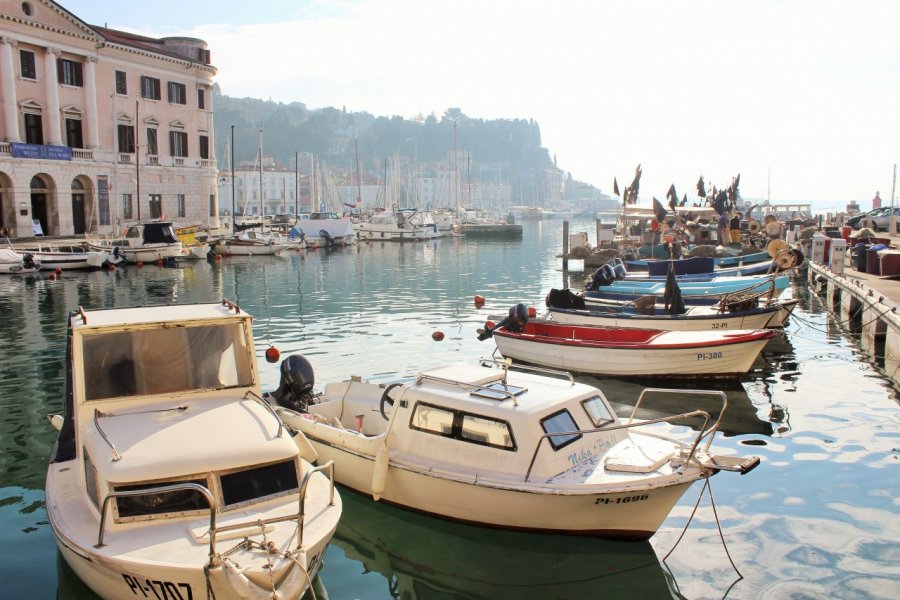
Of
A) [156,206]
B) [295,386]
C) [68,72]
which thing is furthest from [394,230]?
[295,386]

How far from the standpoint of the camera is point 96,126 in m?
61.6

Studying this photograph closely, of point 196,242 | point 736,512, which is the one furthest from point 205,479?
point 196,242

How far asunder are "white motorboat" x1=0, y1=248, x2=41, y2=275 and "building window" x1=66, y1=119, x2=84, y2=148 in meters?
16.9

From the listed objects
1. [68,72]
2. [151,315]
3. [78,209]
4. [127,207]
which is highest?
[68,72]

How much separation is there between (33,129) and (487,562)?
59.4 m

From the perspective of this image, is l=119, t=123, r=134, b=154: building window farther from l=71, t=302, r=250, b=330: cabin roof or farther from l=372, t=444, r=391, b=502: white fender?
l=372, t=444, r=391, b=502: white fender

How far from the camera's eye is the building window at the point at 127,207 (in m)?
64.2

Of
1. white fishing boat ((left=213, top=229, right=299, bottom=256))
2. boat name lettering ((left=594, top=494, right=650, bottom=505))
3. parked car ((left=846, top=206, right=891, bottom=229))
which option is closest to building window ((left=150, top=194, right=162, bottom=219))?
white fishing boat ((left=213, top=229, right=299, bottom=256))

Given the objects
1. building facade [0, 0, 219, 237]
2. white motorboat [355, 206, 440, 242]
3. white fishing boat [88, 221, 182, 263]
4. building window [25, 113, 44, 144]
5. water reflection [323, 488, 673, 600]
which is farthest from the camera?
white motorboat [355, 206, 440, 242]

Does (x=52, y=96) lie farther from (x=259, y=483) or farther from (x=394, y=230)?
(x=259, y=483)

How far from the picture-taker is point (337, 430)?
12375 mm

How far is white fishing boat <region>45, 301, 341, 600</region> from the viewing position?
24.9ft

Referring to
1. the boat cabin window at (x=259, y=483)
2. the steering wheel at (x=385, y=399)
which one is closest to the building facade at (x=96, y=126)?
the steering wheel at (x=385, y=399)

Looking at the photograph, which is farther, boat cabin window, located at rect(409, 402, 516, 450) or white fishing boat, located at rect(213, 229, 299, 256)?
white fishing boat, located at rect(213, 229, 299, 256)
